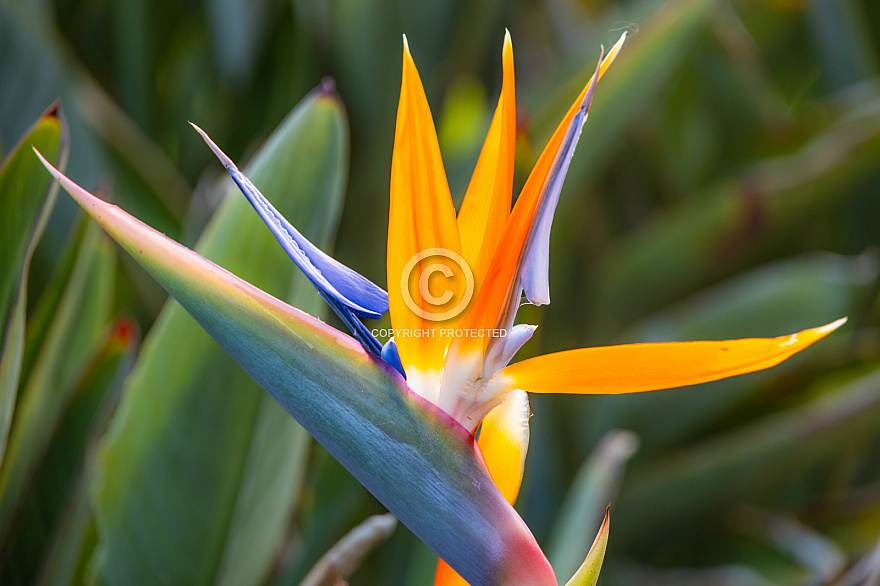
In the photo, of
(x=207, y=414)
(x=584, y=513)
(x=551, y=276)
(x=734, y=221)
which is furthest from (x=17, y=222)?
(x=734, y=221)

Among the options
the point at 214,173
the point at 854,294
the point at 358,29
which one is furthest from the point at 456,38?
the point at 854,294

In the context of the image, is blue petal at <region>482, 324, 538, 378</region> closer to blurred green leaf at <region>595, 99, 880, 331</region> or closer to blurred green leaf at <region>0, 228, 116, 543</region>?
blurred green leaf at <region>0, 228, 116, 543</region>

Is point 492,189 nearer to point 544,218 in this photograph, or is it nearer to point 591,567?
point 544,218

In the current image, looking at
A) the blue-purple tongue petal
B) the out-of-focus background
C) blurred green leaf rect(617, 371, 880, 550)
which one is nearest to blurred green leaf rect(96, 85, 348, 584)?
the out-of-focus background

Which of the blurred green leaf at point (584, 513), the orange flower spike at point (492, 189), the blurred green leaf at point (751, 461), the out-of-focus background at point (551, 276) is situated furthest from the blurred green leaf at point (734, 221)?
the orange flower spike at point (492, 189)

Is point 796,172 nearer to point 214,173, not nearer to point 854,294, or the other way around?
point 854,294

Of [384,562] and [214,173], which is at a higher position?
[214,173]
